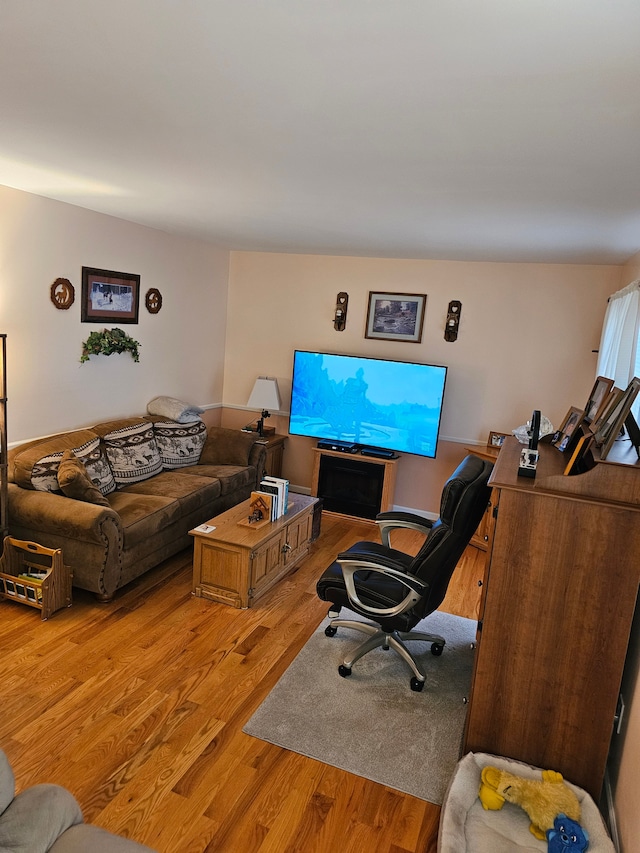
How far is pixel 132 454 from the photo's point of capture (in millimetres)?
4602

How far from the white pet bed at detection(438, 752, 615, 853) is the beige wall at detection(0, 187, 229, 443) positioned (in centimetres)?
343

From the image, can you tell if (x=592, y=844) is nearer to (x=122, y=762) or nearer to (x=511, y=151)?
(x=122, y=762)

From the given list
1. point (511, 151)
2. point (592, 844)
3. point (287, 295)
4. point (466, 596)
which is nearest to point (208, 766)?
point (592, 844)

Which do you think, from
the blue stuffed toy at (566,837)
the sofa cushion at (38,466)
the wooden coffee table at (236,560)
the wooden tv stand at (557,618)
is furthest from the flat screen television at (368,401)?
the blue stuffed toy at (566,837)

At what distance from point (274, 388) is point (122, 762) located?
4.00 m

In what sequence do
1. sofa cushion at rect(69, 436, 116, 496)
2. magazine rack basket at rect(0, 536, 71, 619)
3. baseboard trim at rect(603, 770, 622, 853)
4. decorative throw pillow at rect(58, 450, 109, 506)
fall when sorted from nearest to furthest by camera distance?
baseboard trim at rect(603, 770, 622, 853), magazine rack basket at rect(0, 536, 71, 619), decorative throw pillow at rect(58, 450, 109, 506), sofa cushion at rect(69, 436, 116, 496)

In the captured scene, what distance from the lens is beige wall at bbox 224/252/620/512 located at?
5.18 meters

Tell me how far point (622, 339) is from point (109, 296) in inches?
146

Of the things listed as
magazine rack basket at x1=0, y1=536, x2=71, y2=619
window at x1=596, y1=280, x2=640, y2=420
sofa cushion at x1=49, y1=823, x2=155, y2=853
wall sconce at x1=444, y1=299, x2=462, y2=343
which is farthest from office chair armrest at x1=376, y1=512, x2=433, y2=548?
wall sconce at x1=444, y1=299, x2=462, y2=343

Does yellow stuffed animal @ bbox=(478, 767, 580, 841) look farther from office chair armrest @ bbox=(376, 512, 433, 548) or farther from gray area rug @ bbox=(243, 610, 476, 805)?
office chair armrest @ bbox=(376, 512, 433, 548)

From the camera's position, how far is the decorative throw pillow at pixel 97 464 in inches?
161

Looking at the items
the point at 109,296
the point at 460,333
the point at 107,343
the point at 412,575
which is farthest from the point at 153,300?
the point at 412,575

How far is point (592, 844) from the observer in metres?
2.08

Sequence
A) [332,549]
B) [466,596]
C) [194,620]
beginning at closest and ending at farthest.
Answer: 1. [194,620]
2. [466,596]
3. [332,549]
